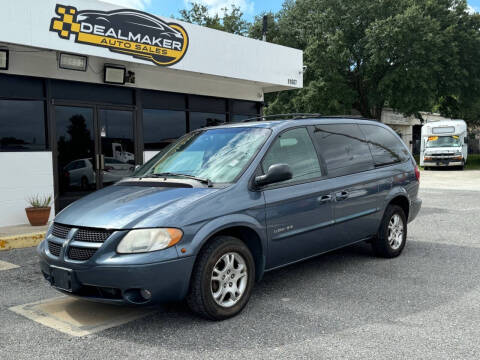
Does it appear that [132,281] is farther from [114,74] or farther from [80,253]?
[114,74]

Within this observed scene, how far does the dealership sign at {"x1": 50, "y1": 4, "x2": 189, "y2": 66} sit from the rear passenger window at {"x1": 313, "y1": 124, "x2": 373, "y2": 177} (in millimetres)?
5787

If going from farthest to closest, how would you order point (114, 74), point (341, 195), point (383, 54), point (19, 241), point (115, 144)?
point (383, 54) < point (115, 144) < point (114, 74) < point (19, 241) < point (341, 195)

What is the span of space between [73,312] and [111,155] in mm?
6863

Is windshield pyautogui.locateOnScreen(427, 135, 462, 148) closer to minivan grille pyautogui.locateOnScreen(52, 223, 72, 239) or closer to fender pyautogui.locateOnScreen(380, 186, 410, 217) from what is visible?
fender pyautogui.locateOnScreen(380, 186, 410, 217)

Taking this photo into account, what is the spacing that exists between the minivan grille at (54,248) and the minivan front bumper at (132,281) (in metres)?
0.13

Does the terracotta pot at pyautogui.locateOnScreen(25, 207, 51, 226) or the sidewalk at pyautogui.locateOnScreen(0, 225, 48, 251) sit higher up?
the terracotta pot at pyautogui.locateOnScreen(25, 207, 51, 226)

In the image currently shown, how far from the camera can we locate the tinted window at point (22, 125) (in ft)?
28.6

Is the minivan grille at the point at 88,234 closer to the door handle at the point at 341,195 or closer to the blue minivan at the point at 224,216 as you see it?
the blue minivan at the point at 224,216

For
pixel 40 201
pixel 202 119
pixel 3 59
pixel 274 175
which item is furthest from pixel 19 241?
pixel 202 119

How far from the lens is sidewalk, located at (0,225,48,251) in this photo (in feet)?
23.2

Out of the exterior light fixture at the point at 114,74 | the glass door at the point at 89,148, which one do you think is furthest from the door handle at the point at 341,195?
the exterior light fixture at the point at 114,74

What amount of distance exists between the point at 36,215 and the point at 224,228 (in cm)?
586

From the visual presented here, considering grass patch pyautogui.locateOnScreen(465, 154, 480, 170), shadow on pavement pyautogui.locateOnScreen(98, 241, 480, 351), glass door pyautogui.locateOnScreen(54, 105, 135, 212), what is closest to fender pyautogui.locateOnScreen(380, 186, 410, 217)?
shadow on pavement pyautogui.locateOnScreen(98, 241, 480, 351)

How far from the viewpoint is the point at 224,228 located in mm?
3814
